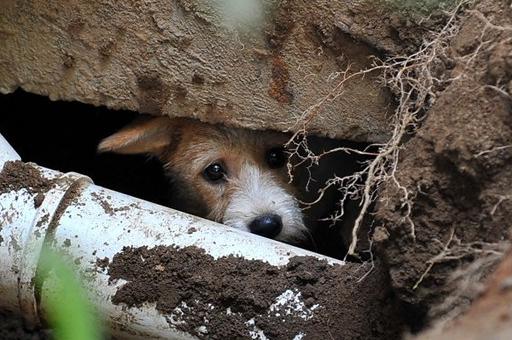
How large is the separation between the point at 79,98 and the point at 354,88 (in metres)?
1.31

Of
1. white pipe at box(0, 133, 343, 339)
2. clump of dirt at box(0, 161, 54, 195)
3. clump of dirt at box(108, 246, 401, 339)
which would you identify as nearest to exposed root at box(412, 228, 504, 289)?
clump of dirt at box(108, 246, 401, 339)

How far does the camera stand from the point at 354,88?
393 cm

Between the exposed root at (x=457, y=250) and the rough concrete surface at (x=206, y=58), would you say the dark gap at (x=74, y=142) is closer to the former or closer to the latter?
the rough concrete surface at (x=206, y=58)

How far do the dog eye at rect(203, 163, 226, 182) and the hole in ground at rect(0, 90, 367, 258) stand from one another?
393 mm

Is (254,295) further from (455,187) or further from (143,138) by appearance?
(143,138)

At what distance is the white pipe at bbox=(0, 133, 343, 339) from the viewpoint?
3.37 metres

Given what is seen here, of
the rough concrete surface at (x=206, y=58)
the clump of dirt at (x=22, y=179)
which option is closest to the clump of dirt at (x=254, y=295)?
the clump of dirt at (x=22, y=179)

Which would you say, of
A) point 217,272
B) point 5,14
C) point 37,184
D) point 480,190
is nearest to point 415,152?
point 480,190

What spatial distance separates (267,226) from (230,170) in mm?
565

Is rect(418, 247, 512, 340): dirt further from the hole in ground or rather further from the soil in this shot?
the hole in ground

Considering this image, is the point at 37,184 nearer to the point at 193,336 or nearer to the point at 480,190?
the point at 193,336

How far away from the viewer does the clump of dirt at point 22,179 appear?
142 inches

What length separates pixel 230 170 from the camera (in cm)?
507

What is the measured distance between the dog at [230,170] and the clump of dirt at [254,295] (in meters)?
1.36
